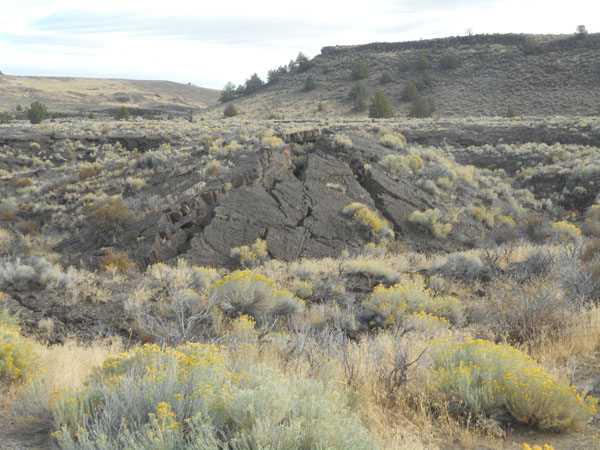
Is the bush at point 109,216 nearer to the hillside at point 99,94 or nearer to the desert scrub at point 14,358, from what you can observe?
the desert scrub at point 14,358

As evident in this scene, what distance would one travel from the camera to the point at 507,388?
418 cm

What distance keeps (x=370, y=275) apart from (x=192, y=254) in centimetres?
527

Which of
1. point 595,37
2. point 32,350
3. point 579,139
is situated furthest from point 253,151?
point 595,37

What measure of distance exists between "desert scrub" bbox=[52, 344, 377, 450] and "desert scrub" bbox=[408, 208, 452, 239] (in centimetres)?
1280

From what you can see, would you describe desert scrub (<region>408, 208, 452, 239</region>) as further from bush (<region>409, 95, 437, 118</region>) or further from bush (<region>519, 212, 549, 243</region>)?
bush (<region>409, 95, 437, 118</region>)

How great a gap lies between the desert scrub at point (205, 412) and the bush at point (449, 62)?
6420 centimetres

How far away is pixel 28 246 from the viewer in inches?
643

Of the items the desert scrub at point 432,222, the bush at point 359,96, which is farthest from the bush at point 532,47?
the desert scrub at point 432,222

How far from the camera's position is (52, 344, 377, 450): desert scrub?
2.91m

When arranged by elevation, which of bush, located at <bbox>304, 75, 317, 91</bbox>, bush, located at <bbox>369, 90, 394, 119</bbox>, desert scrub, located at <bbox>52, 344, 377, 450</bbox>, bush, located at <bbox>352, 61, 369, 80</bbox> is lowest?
desert scrub, located at <bbox>52, 344, 377, 450</bbox>

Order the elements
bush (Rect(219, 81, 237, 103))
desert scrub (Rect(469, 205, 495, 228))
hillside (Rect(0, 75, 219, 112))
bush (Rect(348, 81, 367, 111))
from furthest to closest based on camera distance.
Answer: hillside (Rect(0, 75, 219, 112)), bush (Rect(219, 81, 237, 103)), bush (Rect(348, 81, 367, 111)), desert scrub (Rect(469, 205, 495, 228))

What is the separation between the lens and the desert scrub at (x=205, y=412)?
2.91m

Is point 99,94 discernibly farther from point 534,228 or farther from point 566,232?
point 566,232

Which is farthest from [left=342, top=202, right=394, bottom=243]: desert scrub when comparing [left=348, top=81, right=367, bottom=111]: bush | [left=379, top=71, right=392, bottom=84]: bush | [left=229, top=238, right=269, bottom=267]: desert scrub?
[left=379, top=71, right=392, bottom=84]: bush
